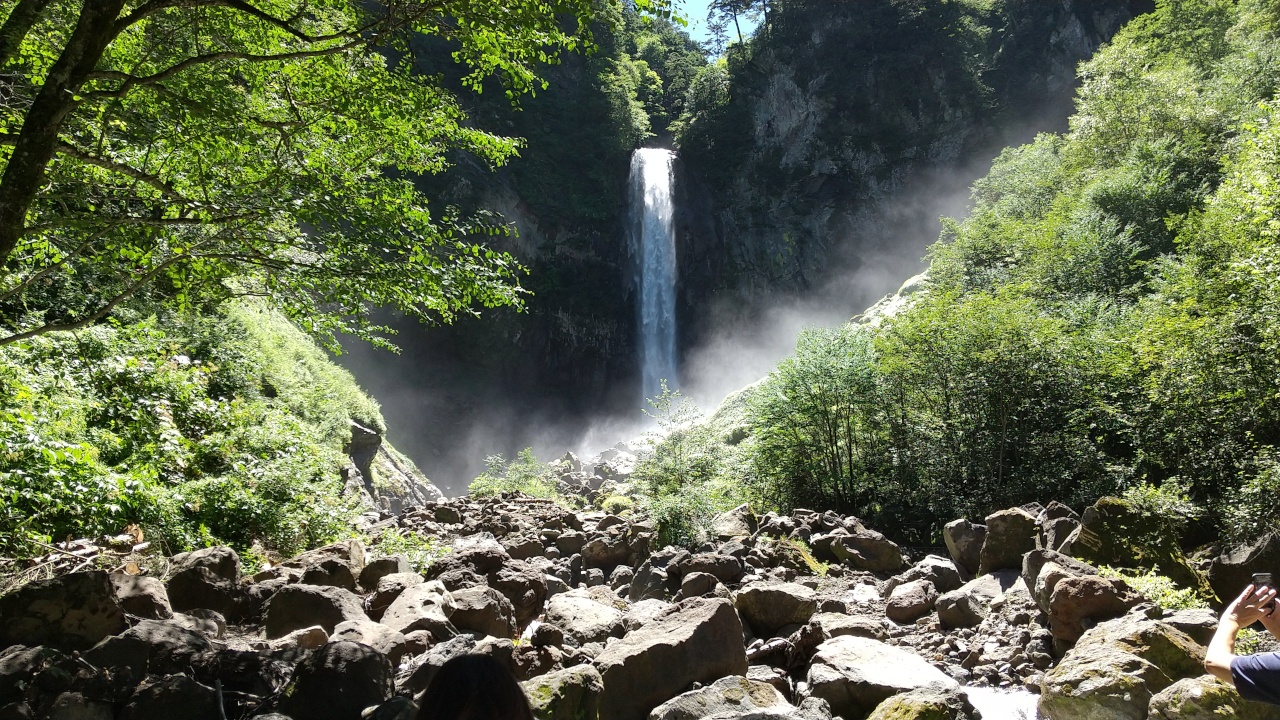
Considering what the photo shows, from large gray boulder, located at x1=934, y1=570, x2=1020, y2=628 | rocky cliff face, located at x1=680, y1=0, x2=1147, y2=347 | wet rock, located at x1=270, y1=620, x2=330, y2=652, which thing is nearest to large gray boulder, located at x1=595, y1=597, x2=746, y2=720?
wet rock, located at x1=270, y1=620, x2=330, y2=652

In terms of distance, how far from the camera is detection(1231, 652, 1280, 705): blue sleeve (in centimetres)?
300

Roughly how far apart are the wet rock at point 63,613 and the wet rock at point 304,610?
986mm

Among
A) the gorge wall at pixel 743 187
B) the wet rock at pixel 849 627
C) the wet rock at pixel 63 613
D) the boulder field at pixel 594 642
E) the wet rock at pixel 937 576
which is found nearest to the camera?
the boulder field at pixel 594 642

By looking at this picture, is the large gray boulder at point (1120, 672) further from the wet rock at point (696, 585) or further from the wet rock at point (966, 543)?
the wet rock at point (966, 543)

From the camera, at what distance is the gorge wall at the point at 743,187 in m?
39.8

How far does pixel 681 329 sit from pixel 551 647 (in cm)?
3767

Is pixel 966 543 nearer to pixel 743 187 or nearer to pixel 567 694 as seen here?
pixel 567 694

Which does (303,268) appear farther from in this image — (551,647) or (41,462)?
(551,647)

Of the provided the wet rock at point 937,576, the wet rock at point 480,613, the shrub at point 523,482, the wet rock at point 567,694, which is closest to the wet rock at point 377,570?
the wet rock at point 480,613

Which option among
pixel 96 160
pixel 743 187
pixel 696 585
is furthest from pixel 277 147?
pixel 743 187

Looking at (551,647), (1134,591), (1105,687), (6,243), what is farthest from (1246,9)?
(6,243)

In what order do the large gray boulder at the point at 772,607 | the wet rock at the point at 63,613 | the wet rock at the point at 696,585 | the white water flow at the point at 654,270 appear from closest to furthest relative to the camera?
the wet rock at the point at 63,613
the large gray boulder at the point at 772,607
the wet rock at the point at 696,585
the white water flow at the point at 654,270

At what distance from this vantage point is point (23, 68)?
5.57 m

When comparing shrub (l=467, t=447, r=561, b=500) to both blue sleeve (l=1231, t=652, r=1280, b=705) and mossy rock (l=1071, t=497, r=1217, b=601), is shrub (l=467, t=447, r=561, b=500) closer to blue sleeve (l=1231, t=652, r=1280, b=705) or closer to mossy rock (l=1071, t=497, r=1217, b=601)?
mossy rock (l=1071, t=497, r=1217, b=601)
